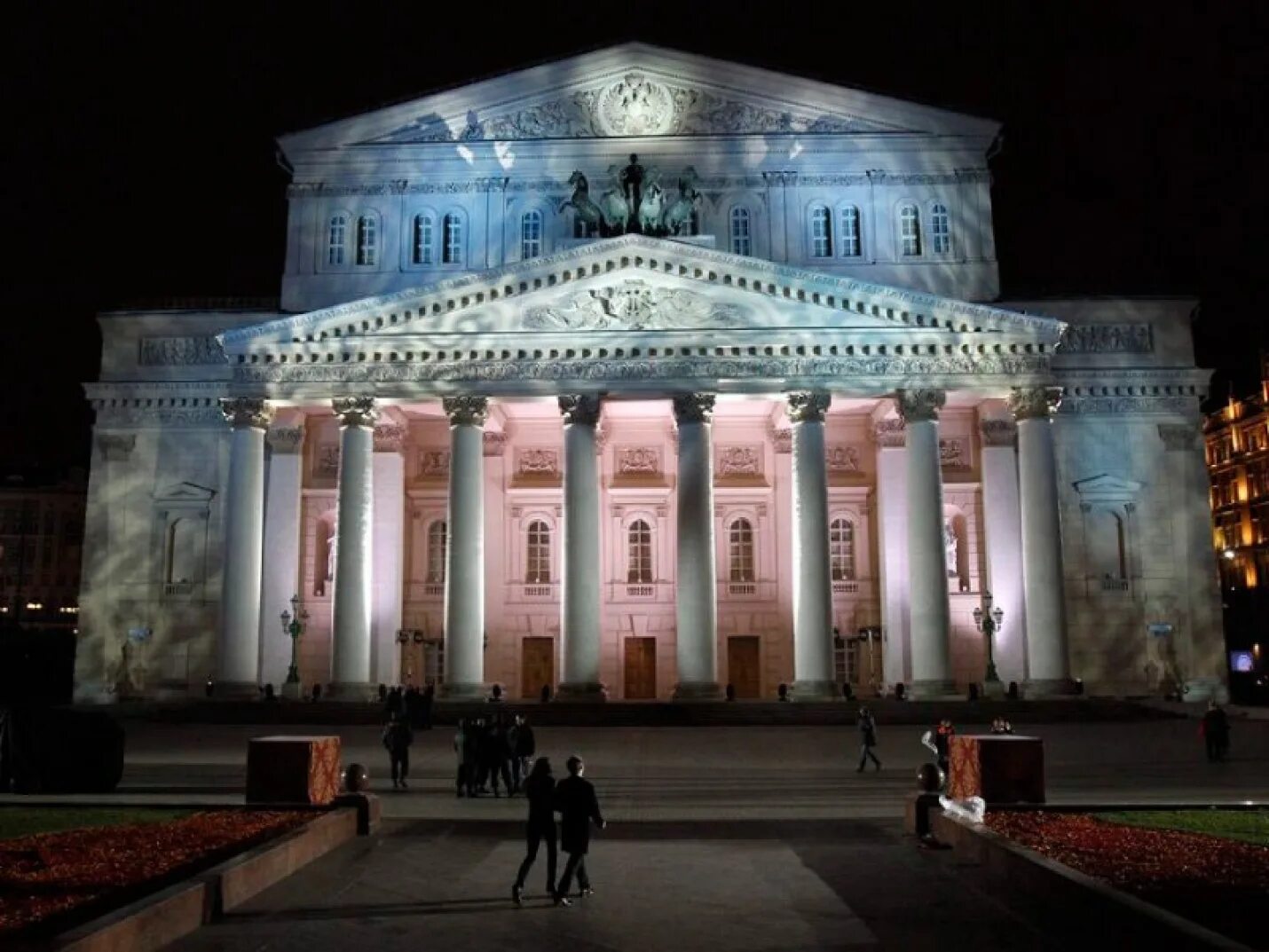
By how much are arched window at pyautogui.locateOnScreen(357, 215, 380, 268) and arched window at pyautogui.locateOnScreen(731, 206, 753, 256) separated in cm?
1355

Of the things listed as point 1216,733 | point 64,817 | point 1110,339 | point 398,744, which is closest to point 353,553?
point 398,744

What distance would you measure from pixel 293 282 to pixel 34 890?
39660 mm

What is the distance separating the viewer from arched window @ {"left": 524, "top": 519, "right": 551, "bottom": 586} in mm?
48812

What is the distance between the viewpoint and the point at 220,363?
4662 cm

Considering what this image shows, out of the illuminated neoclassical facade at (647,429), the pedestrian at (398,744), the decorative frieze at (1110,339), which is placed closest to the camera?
the pedestrian at (398,744)

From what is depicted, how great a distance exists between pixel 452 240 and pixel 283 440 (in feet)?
33.2

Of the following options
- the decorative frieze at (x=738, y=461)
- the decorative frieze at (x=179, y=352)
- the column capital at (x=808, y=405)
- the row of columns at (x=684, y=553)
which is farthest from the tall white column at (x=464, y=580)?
the decorative frieze at (x=738, y=461)

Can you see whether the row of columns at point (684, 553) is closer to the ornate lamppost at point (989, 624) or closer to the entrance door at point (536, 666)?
the ornate lamppost at point (989, 624)

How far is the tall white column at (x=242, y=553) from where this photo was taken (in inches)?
1588

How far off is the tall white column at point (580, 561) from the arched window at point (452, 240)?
11.1 m

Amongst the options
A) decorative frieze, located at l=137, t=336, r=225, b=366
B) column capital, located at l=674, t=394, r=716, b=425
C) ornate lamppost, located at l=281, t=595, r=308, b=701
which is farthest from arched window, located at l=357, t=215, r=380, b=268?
Result: column capital, located at l=674, t=394, r=716, b=425

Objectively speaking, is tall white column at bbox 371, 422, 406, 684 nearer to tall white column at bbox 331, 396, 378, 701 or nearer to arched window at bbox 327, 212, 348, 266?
tall white column at bbox 331, 396, 378, 701

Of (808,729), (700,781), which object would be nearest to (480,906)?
(700,781)

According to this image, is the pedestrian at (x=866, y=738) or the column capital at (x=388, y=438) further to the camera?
the column capital at (x=388, y=438)
